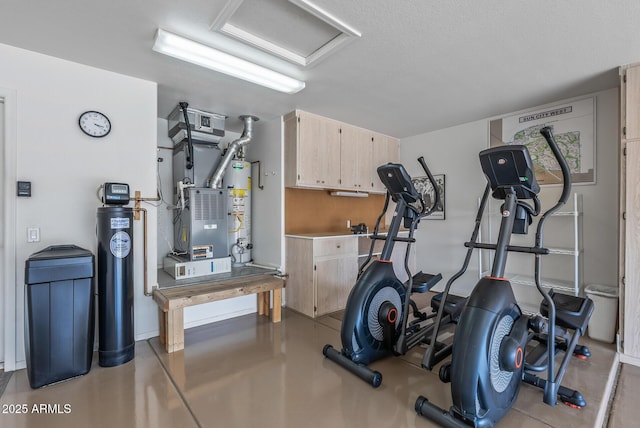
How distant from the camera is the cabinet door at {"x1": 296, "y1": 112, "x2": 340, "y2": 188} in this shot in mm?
4109

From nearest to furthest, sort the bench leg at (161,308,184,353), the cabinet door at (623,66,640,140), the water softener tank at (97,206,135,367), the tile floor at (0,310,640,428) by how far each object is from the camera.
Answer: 1. the tile floor at (0,310,640,428)
2. the water softener tank at (97,206,135,367)
3. the cabinet door at (623,66,640,140)
4. the bench leg at (161,308,184,353)

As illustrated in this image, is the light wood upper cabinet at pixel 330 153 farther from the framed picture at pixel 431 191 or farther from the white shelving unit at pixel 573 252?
the white shelving unit at pixel 573 252

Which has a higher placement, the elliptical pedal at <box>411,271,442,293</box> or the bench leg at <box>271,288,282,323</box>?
the elliptical pedal at <box>411,271,442,293</box>

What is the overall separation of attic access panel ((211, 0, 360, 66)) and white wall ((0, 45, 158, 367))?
1430 mm

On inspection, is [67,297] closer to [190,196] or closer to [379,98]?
[190,196]

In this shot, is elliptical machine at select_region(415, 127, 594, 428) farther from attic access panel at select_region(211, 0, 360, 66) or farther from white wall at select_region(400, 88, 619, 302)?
white wall at select_region(400, 88, 619, 302)

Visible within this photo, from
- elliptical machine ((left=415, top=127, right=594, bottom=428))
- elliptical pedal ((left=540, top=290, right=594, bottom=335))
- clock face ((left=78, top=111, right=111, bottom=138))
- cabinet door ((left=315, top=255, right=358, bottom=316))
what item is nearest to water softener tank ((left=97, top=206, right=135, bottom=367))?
clock face ((left=78, top=111, right=111, bottom=138))

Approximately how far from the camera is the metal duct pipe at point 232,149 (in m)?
3.89

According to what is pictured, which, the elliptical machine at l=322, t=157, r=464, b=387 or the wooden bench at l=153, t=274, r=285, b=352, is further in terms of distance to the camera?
the wooden bench at l=153, t=274, r=285, b=352

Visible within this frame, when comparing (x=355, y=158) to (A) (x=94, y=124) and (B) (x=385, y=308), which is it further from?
(A) (x=94, y=124)

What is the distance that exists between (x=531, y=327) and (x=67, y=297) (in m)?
3.35

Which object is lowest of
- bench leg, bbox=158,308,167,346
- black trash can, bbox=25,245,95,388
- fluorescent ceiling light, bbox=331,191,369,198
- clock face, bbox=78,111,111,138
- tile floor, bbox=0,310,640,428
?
tile floor, bbox=0,310,640,428

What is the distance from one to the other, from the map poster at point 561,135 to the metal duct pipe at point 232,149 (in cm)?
353

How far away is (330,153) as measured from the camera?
4.46 metres
